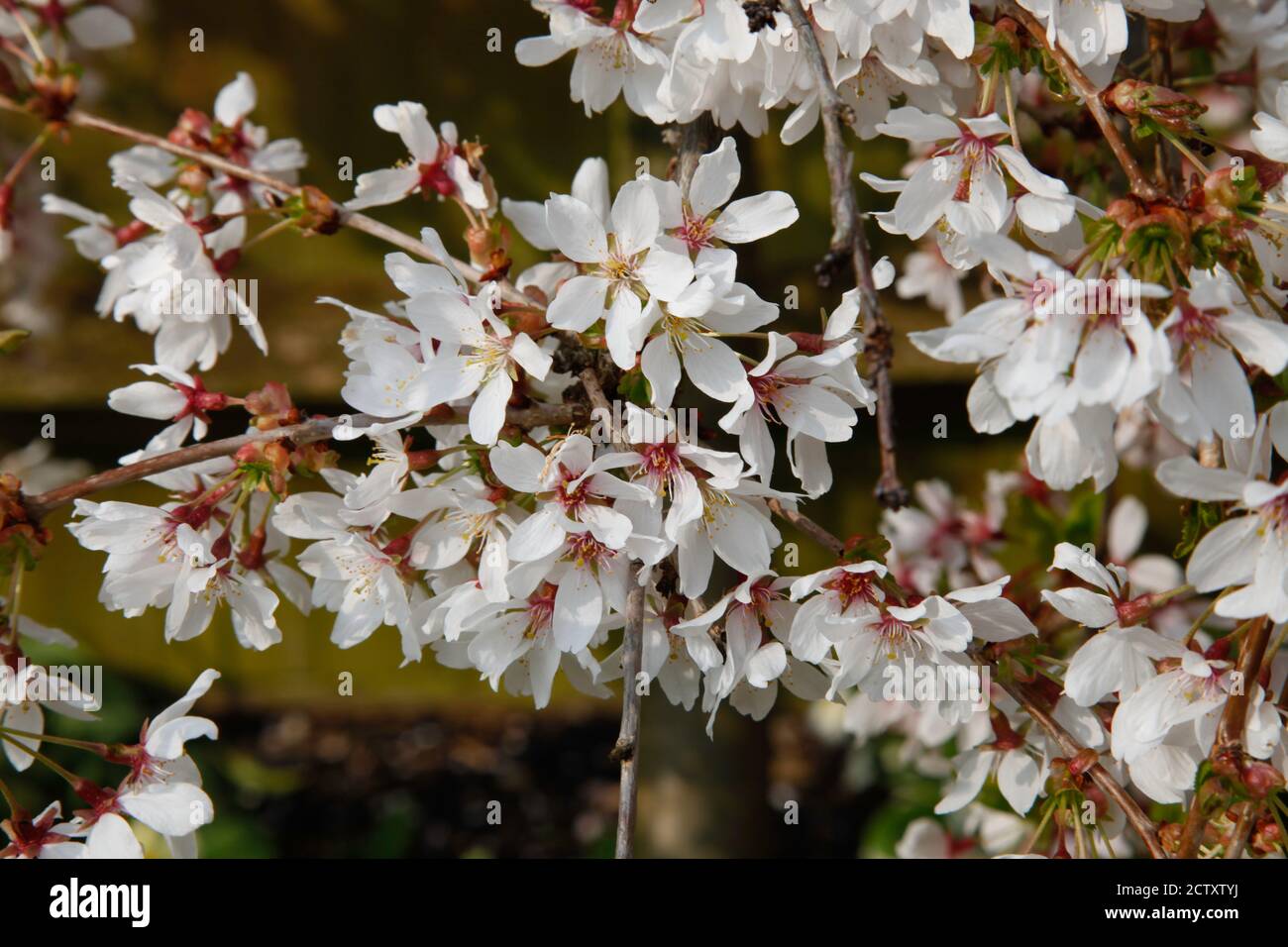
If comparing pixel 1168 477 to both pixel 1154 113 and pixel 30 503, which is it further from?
pixel 30 503

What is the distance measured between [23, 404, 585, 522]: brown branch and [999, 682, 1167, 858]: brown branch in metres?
0.47

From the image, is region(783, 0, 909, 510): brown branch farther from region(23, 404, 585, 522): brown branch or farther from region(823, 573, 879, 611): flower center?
region(23, 404, 585, 522): brown branch

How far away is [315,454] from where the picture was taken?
0.98 metres

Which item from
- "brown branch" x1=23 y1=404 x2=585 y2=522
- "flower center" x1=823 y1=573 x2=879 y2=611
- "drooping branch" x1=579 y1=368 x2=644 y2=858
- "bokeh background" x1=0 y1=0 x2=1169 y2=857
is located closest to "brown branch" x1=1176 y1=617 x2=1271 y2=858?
"flower center" x1=823 y1=573 x2=879 y2=611

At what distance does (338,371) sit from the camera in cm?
239

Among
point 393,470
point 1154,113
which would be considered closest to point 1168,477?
point 1154,113

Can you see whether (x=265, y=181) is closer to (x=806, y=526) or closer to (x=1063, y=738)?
(x=806, y=526)

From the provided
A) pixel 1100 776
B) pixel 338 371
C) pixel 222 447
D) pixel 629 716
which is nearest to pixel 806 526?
pixel 629 716

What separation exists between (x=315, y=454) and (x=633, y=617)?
326mm

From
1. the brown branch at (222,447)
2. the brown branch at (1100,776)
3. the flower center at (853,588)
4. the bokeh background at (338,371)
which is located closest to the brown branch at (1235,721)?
the brown branch at (1100,776)

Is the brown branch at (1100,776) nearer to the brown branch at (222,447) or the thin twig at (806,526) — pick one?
the thin twig at (806,526)

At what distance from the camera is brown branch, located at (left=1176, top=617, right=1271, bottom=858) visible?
866mm

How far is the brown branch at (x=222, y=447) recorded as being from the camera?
0.95 m

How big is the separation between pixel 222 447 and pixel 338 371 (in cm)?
148
